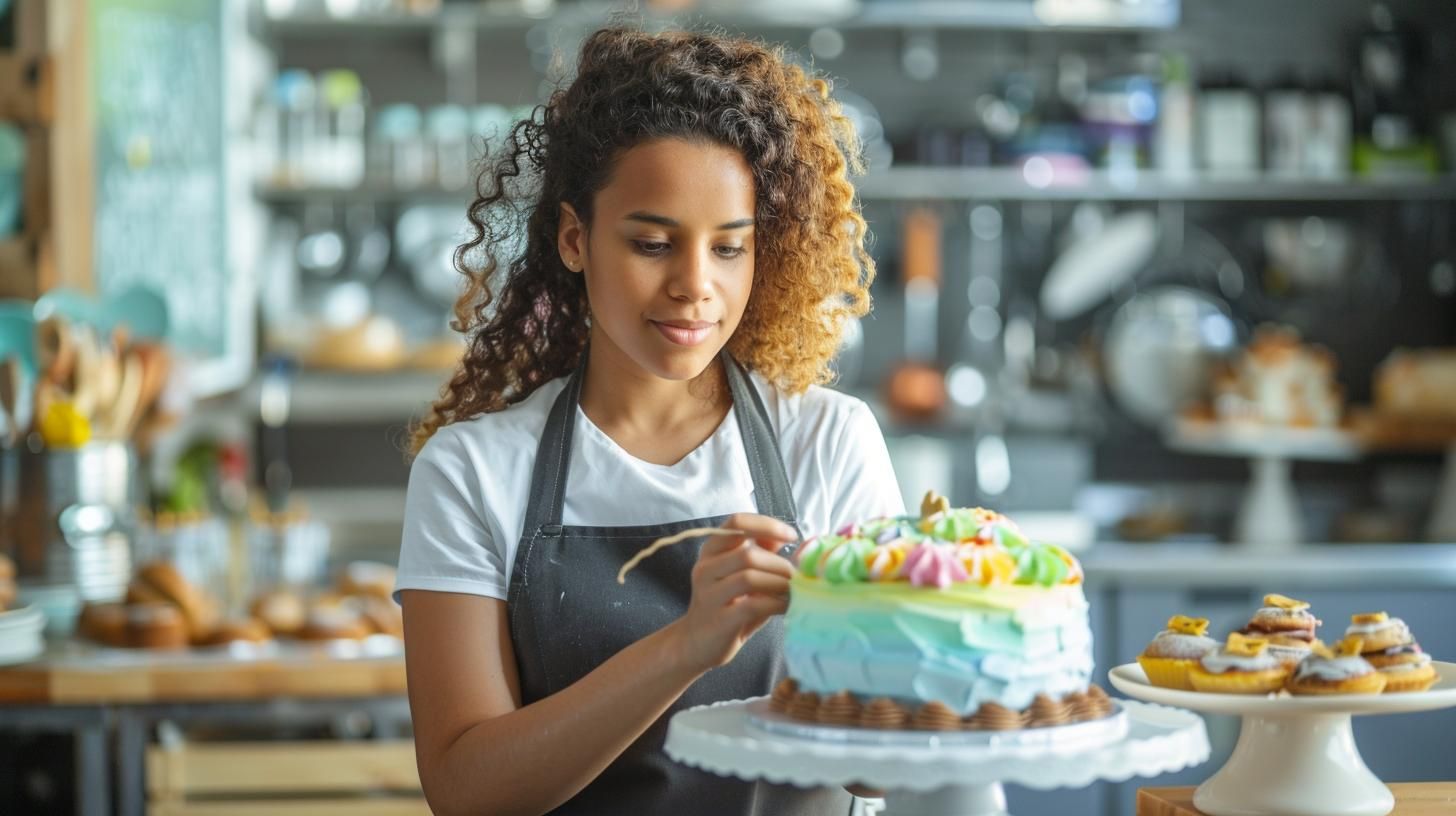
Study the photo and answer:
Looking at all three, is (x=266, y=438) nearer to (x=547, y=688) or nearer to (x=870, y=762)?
(x=547, y=688)

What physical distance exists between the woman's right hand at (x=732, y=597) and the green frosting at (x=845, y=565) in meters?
0.03

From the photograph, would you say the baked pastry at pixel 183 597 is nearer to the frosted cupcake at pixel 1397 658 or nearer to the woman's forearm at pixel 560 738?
the woman's forearm at pixel 560 738

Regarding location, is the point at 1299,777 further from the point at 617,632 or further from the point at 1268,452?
the point at 1268,452

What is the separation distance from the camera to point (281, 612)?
→ 2.49 metres

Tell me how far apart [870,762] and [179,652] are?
1.59m

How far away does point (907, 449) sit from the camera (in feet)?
13.3

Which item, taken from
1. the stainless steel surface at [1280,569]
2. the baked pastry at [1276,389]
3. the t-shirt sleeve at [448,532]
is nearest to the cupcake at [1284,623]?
the t-shirt sleeve at [448,532]

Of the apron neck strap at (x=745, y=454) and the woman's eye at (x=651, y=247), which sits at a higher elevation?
the woman's eye at (x=651, y=247)

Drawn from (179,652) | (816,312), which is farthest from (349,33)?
(816,312)

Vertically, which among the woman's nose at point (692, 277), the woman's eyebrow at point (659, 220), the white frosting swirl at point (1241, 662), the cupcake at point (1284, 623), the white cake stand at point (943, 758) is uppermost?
the woman's eyebrow at point (659, 220)

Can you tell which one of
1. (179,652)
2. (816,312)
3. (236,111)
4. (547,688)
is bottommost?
(179,652)

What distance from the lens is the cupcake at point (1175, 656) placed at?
4.27 feet

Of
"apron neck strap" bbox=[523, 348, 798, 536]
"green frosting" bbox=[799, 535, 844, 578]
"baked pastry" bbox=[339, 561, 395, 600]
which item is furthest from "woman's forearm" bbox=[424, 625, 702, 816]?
"baked pastry" bbox=[339, 561, 395, 600]

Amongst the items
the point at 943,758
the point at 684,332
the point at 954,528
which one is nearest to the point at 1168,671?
the point at 954,528
